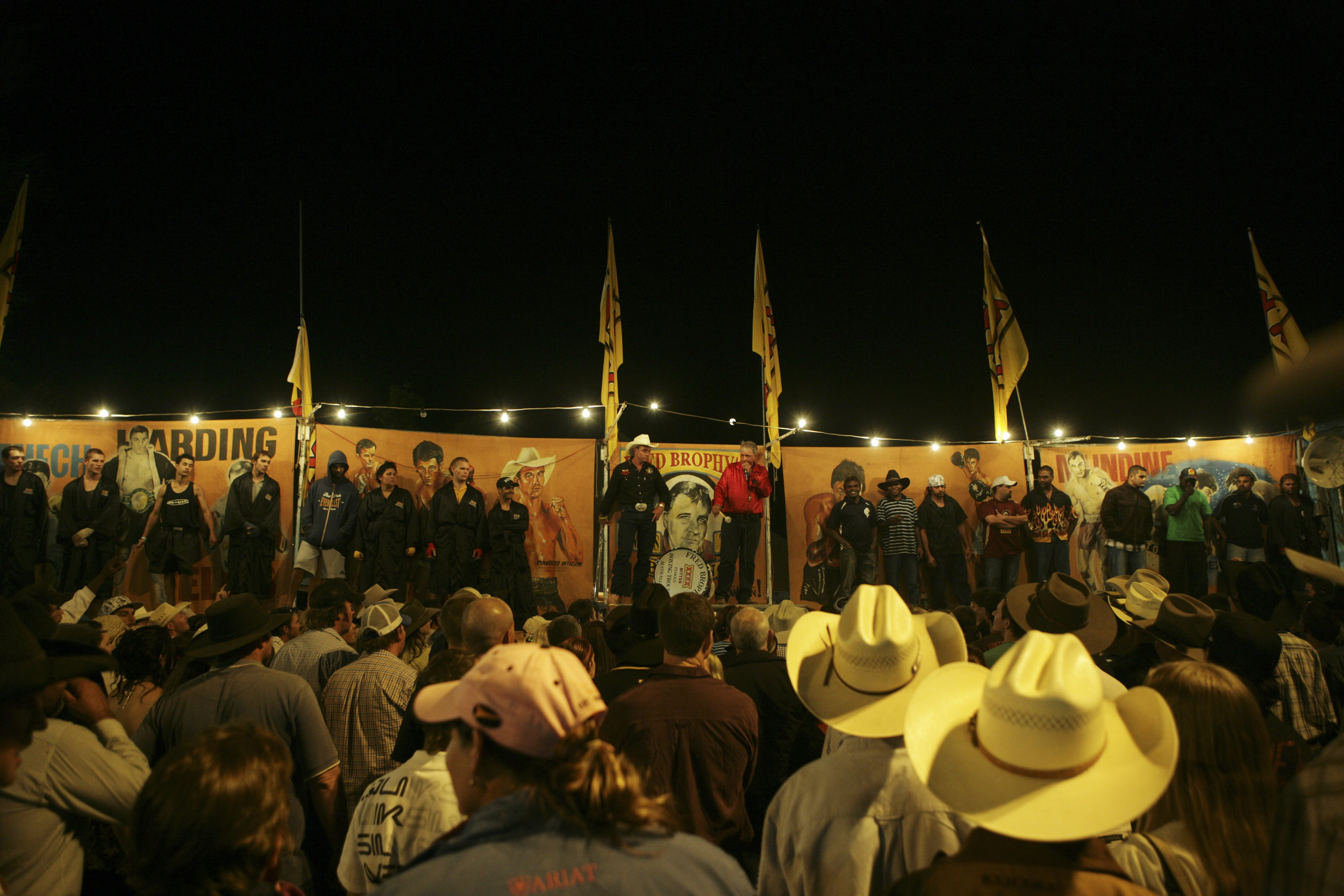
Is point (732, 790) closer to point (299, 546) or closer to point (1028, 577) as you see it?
point (299, 546)

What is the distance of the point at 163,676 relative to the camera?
14.3 ft

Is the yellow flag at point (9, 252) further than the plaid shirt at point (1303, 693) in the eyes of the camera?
Yes

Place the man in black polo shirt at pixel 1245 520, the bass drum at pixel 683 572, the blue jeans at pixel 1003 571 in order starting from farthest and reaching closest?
1. the blue jeans at pixel 1003 571
2. the man in black polo shirt at pixel 1245 520
3. the bass drum at pixel 683 572

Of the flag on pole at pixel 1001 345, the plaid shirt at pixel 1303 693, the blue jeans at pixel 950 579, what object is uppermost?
the flag on pole at pixel 1001 345

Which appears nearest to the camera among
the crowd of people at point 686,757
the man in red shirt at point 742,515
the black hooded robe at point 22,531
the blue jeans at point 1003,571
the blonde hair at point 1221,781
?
the crowd of people at point 686,757

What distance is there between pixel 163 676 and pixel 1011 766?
4.46 meters

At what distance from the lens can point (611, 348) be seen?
44.5ft

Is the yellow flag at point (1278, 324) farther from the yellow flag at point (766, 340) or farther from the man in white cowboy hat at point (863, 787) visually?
the man in white cowboy hat at point (863, 787)

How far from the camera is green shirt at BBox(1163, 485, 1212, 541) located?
14.0 meters

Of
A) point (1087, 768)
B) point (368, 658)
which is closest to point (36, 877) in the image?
point (368, 658)

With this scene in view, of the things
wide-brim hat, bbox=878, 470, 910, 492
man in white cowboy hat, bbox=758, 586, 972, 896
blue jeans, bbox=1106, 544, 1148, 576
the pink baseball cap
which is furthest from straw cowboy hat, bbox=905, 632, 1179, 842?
blue jeans, bbox=1106, 544, 1148, 576

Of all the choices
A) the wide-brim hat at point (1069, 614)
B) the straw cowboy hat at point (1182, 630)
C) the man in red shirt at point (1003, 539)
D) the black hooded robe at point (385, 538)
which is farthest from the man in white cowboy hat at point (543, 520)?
the straw cowboy hat at point (1182, 630)

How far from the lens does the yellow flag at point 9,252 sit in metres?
12.3

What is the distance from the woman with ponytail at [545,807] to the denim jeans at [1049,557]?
1354cm
